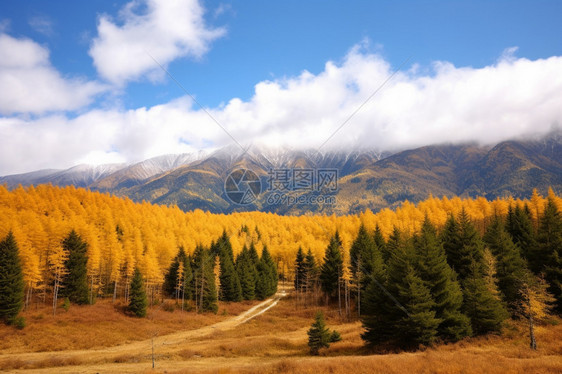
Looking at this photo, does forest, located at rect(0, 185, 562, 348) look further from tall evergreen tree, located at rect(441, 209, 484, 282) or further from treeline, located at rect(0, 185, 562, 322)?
treeline, located at rect(0, 185, 562, 322)

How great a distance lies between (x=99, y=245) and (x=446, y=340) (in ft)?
234

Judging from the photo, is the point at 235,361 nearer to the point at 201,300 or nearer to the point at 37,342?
the point at 37,342

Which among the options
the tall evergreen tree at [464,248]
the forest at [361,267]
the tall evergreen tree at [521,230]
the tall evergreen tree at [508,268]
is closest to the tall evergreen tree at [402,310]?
the forest at [361,267]

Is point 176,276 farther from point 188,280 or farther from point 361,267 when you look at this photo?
point 361,267

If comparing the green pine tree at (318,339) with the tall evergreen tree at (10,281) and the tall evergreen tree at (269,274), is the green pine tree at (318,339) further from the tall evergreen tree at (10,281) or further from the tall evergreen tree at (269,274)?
the tall evergreen tree at (269,274)

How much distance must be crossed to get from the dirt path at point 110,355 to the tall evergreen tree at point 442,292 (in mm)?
31024

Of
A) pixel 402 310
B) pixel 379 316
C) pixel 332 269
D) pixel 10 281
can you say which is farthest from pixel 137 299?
pixel 402 310

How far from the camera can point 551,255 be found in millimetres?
46094

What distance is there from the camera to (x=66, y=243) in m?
64.8

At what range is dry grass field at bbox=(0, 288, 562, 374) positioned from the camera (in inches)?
936

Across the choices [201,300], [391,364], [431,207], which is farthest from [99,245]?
[431,207]

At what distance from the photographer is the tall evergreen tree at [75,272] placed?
6172 centimetres

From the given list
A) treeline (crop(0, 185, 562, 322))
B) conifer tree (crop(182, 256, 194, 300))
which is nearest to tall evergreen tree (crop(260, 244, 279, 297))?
treeline (crop(0, 185, 562, 322))

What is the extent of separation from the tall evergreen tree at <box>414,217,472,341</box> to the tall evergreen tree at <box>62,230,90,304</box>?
61.9 meters
